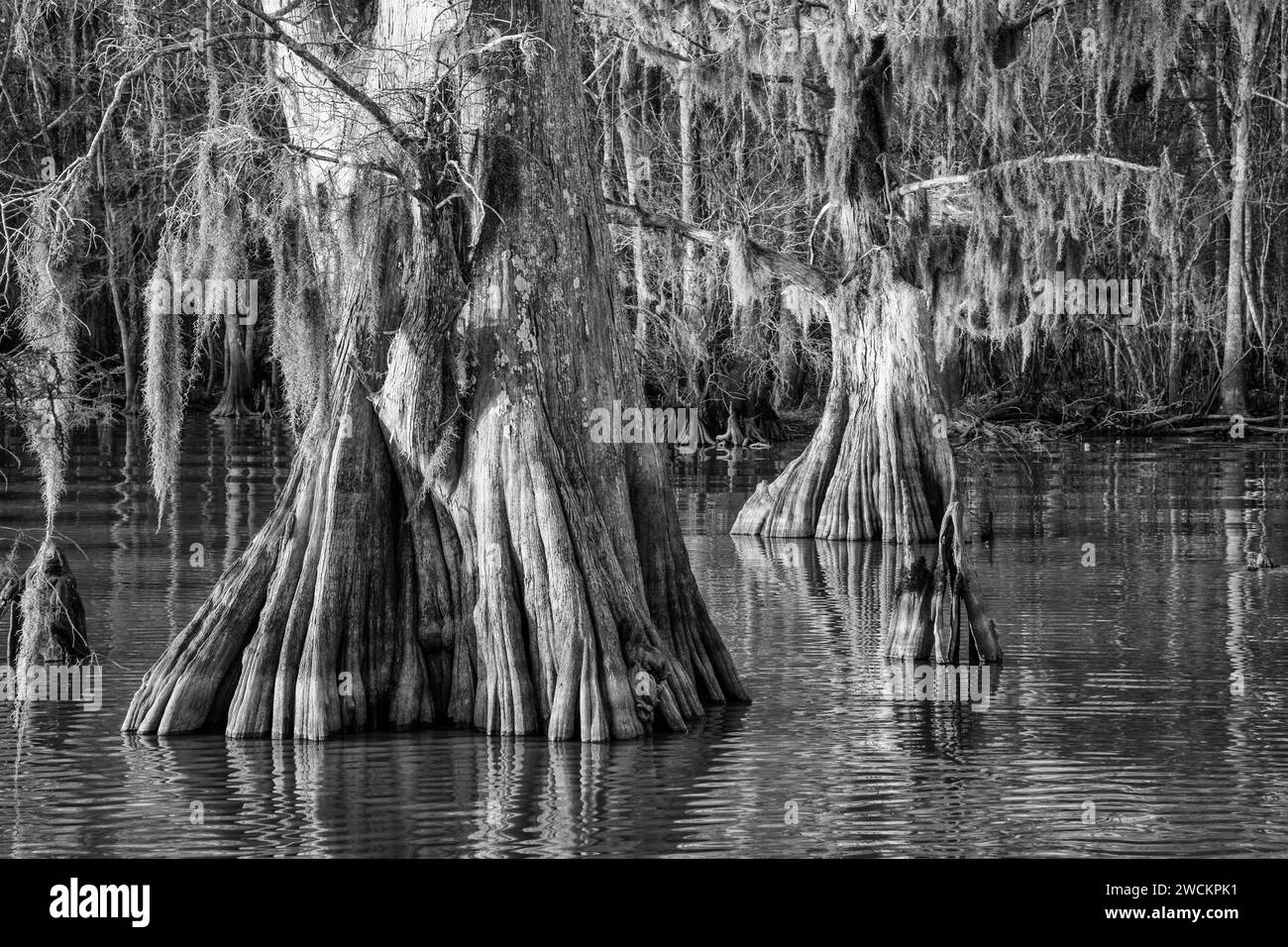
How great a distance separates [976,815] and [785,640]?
4.89 metres

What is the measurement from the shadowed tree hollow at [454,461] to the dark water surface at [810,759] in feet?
0.89

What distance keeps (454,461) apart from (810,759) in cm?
233

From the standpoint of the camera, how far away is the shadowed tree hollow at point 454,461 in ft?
31.3

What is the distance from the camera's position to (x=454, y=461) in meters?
9.82

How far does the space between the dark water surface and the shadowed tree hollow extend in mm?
271

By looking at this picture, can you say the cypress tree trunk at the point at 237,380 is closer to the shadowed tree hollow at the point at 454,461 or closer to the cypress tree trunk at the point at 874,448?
the cypress tree trunk at the point at 874,448

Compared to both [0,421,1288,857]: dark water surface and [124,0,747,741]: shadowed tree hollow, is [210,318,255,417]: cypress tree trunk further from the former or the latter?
[124,0,747,741]: shadowed tree hollow

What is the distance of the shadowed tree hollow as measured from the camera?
9.55 metres

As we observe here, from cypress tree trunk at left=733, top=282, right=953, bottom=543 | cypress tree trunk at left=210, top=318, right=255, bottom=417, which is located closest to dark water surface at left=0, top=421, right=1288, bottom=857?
cypress tree trunk at left=733, top=282, right=953, bottom=543

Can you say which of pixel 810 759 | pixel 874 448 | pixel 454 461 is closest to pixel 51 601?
pixel 454 461

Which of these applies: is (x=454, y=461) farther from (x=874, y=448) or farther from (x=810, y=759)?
(x=874, y=448)

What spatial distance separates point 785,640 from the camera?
13.3 m
